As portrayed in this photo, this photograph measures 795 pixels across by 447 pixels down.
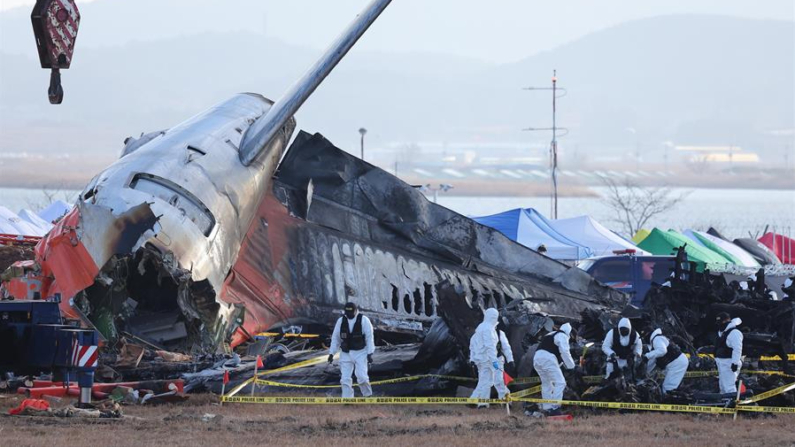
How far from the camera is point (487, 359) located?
18.7 meters

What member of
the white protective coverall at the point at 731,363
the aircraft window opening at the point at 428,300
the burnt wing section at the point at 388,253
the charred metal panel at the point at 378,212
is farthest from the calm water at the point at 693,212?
the white protective coverall at the point at 731,363

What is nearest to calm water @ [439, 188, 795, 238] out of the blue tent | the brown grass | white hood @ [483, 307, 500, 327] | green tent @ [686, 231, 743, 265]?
green tent @ [686, 231, 743, 265]

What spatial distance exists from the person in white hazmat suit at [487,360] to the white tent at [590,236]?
24784mm

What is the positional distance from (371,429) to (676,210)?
130 meters

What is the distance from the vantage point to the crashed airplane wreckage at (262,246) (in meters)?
20.4

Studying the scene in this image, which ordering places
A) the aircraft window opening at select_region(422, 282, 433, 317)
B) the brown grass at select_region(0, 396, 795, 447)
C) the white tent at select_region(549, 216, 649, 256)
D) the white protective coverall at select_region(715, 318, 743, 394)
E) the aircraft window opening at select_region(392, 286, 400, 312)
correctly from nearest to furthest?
1. the brown grass at select_region(0, 396, 795, 447)
2. the white protective coverall at select_region(715, 318, 743, 394)
3. the aircraft window opening at select_region(392, 286, 400, 312)
4. the aircraft window opening at select_region(422, 282, 433, 317)
5. the white tent at select_region(549, 216, 649, 256)

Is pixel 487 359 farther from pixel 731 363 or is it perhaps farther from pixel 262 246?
pixel 262 246

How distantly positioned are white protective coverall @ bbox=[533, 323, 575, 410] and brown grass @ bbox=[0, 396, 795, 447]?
77 centimetres

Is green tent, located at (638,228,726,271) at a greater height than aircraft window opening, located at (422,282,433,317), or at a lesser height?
greater

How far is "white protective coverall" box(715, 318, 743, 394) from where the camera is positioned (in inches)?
755

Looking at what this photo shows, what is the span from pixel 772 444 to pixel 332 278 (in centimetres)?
1259

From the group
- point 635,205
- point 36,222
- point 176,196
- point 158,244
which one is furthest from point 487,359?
point 635,205

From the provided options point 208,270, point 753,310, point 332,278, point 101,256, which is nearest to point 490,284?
point 332,278

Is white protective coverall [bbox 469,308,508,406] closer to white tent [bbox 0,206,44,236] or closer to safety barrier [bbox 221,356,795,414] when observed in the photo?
safety barrier [bbox 221,356,795,414]
